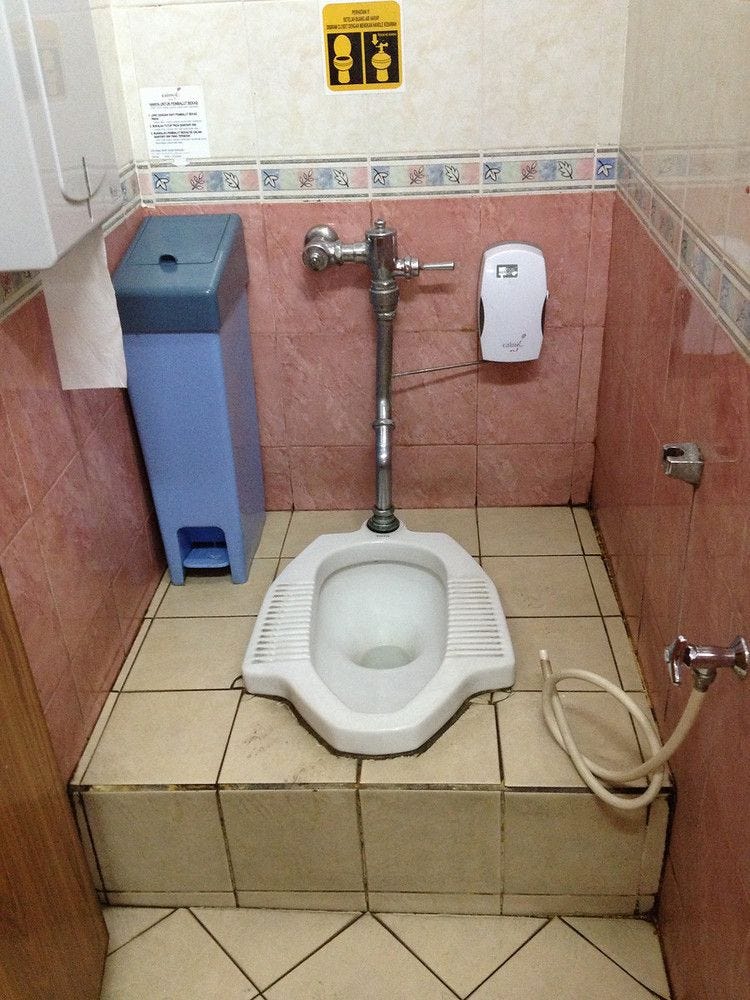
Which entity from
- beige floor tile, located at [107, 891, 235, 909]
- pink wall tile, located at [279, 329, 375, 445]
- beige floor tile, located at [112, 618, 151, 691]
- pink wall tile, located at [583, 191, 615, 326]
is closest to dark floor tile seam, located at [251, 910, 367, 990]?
beige floor tile, located at [107, 891, 235, 909]

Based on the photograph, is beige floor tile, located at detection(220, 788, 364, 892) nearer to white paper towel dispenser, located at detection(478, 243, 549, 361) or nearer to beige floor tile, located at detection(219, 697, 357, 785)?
beige floor tile, located at detection(219, 697, 357, 785)

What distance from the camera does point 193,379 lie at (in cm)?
165

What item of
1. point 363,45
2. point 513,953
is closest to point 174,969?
point 513,953

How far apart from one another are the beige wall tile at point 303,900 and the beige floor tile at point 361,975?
0.04 m

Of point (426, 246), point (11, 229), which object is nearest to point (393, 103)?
point (426, 246)

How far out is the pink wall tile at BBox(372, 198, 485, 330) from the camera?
178 centimetres

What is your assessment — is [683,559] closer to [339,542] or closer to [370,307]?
[339,542]

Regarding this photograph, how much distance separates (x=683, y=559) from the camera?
1253 mm

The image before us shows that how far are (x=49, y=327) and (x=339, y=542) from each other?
0.71m

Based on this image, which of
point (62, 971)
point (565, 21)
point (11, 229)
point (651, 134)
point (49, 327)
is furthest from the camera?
point (565, 21)

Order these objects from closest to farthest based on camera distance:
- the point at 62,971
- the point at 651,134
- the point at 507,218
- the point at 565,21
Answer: the point at 62,971, the point at 651,134, the point at 565,21, the point at 507,218

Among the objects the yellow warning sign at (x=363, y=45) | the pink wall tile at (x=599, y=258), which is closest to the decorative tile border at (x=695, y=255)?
the pink wall tile at (x=599, y=258)

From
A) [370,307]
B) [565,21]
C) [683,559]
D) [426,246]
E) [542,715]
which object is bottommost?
[542,715]

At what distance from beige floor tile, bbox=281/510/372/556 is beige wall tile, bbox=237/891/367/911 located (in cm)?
71
